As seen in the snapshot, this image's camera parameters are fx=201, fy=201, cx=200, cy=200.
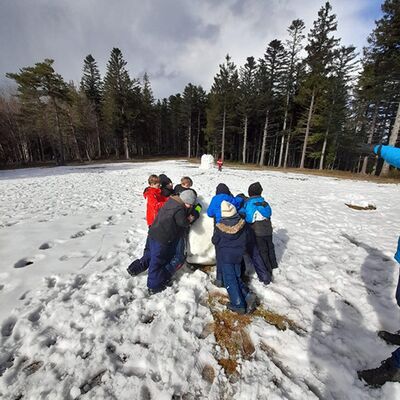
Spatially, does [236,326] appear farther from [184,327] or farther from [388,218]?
[388,218]

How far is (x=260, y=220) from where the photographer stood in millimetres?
3713

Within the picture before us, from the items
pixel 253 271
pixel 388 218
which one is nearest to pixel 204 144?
pixel 388 218

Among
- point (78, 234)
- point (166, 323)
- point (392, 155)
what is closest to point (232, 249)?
point (166, 323)

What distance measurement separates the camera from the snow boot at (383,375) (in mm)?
1958

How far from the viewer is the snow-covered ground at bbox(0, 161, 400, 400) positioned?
1976 mm

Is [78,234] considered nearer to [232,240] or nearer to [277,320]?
[232,240]

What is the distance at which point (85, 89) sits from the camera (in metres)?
40.0

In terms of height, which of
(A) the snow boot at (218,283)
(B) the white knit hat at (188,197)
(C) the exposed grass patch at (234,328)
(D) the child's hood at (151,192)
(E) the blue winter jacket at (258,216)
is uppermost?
(B) the white knit hat at (188,197)

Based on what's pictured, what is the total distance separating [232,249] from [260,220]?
940 millimetres

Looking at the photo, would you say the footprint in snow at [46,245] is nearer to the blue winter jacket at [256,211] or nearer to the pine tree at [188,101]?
the blue winter jacket at [256,211]

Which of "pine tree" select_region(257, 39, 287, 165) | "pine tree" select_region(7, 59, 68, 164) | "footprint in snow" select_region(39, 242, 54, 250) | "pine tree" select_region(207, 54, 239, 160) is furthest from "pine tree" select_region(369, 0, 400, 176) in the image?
"pine tree" select_region(7, 59, 68, 164)

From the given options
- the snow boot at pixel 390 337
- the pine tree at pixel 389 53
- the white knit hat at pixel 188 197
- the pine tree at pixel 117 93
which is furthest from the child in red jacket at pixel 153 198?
the pine tree at pixel 117 93

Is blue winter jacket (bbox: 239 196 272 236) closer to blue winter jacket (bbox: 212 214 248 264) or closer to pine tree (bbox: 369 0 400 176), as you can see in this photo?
blue winter jacket (bbox: 212 214 248 264)

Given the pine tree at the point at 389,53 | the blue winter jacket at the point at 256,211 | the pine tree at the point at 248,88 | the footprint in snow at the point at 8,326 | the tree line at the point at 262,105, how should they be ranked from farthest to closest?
the pine tree at the point at 248,88
the tree line at the point at 262,105
the pine tree at the point at 389,53
the blue winter jacket at the point at 256,211
the footprint in snow at the point at 8,326
